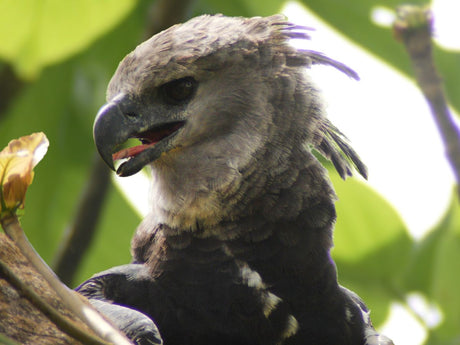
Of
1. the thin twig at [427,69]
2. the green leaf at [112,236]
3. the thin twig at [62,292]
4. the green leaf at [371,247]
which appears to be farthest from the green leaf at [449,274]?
the thin twig at [62,292]

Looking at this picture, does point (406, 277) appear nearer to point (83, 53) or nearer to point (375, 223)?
point (375, 223)

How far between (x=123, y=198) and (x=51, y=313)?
246 cm

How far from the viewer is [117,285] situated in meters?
2.22

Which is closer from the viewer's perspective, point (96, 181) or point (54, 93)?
point (96, 181)

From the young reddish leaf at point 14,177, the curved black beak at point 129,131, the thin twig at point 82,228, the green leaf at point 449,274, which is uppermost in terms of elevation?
the young reddish leaf at point 14,177

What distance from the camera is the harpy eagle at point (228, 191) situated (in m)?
2.21

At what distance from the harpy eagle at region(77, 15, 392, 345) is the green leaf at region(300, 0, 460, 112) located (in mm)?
972

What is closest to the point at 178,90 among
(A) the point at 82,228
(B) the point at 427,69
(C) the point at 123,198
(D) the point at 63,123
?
(B) the point at 427,69

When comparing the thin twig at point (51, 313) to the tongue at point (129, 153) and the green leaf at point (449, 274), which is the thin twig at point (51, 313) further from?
the green leaf at point (449, 274)

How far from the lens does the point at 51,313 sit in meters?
1.32

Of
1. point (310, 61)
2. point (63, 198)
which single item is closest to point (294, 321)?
point (310, 61)

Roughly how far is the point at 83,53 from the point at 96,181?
0.69 m

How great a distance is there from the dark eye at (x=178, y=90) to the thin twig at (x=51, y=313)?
1177 millimetres

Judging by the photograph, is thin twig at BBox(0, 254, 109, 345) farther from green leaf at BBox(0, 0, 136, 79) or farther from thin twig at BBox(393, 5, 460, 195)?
green leaf at BBox(0, 0, 136, 79)
